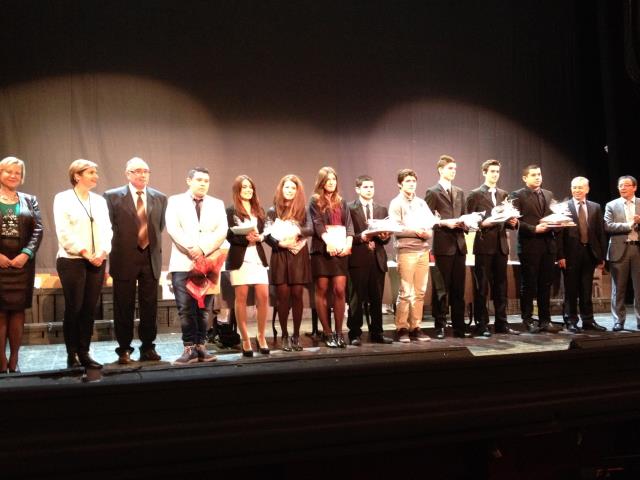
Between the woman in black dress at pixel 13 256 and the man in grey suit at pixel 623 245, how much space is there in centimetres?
540

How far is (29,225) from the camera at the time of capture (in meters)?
4.41

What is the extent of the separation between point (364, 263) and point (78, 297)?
7.98 ft

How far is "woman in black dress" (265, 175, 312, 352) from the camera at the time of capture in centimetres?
513

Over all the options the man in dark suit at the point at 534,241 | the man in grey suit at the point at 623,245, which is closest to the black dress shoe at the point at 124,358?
the man in dark suit at the point at 534,241

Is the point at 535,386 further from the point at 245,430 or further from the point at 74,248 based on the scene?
the point at 74,248

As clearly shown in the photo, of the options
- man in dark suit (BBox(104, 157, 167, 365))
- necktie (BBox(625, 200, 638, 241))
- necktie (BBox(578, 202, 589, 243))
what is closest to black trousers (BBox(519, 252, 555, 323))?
necktie (BBox(578, 202, 589, 243))

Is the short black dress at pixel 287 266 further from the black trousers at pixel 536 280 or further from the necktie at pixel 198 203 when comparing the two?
the black trousers at pixel 536 280

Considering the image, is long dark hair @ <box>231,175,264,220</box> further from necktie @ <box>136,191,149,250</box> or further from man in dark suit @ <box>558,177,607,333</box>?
man in dark suit @ <box>558,177,607,333</box>

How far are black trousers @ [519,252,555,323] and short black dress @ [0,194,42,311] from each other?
14.5 feet

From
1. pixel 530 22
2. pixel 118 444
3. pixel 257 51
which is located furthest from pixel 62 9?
pixel 118 444

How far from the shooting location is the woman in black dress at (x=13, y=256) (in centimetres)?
427

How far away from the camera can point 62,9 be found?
24.6 ft

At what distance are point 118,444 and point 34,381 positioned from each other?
61cm

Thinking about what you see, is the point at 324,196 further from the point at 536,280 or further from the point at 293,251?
the point at 536,280
